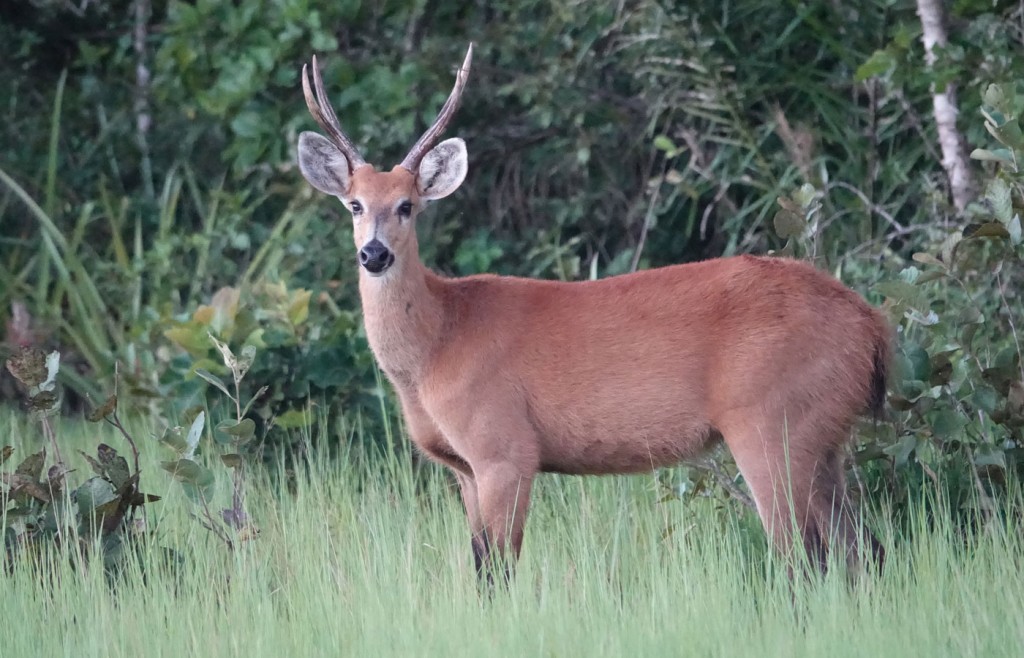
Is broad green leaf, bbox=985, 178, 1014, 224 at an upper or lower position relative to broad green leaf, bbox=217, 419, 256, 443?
upper

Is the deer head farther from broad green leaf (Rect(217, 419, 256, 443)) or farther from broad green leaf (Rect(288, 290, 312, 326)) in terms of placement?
broad green leaf (Rect(288, 290, 312, 326))

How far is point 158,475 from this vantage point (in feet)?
21.9

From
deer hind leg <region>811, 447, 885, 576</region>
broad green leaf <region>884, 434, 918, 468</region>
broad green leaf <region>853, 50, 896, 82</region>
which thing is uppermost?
broad green leaf <region>853, 50, 896, 82</region>

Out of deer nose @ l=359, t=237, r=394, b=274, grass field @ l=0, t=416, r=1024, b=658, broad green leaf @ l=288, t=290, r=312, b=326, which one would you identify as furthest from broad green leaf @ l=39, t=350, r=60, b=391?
broad green leaf @ l=288, t=290, r=312, b=326

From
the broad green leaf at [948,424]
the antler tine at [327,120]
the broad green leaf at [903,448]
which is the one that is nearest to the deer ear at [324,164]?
the antler tine at [327,120]

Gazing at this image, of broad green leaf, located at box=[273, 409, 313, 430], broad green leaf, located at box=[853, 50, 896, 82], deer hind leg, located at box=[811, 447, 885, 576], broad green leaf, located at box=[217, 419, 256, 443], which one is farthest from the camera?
broad green leaf, located at box=[853, 50, 896, 82]

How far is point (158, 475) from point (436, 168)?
6.13 ft

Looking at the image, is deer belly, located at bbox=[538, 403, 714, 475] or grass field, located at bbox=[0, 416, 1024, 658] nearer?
grass field, located at bbox=[0, 416, 1024, 658]

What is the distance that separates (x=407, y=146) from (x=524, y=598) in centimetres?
588

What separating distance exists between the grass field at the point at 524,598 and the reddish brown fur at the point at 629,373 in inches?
9.9

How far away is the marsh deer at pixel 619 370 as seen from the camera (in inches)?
206

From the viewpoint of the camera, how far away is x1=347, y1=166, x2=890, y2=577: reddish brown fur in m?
5.23

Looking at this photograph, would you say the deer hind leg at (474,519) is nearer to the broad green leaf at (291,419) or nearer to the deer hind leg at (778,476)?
the deer hind leg at (778,476)

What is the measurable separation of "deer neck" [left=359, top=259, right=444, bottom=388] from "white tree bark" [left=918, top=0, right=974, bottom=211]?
10.5 feet
